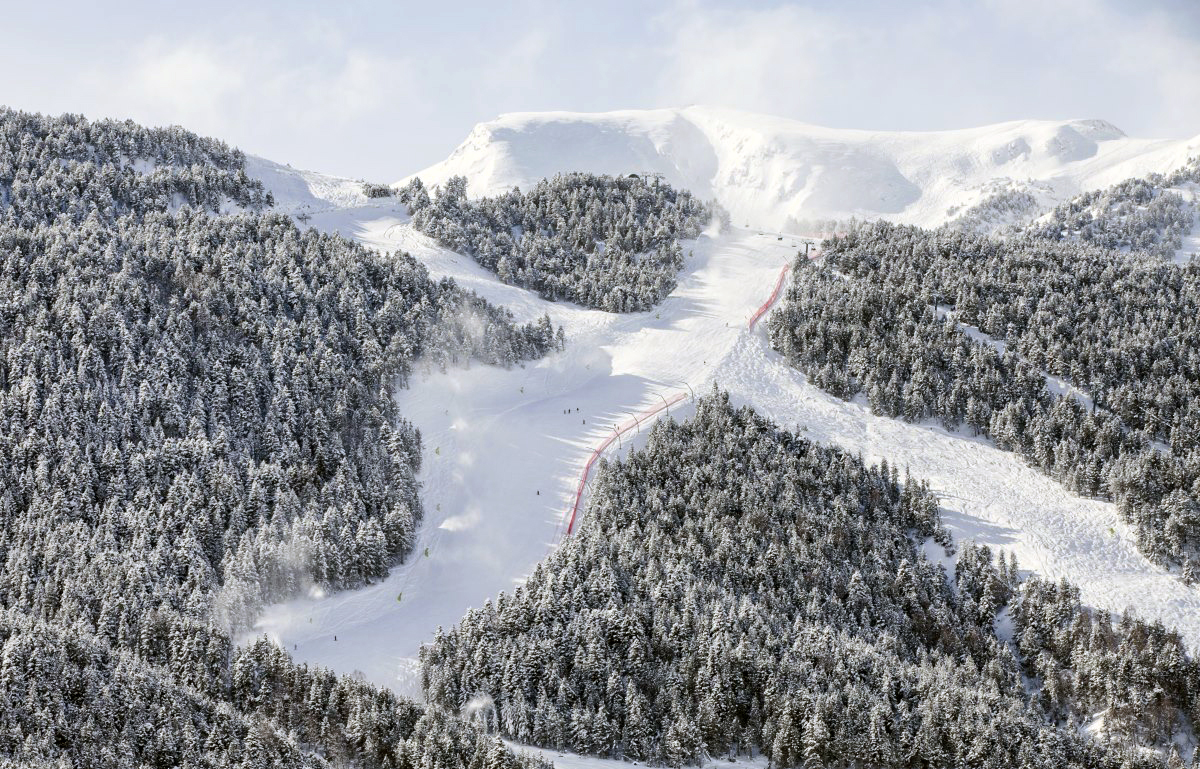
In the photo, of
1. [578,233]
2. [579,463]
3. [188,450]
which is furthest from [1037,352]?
[188,450]

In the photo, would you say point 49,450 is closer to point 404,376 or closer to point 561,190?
point 404,376

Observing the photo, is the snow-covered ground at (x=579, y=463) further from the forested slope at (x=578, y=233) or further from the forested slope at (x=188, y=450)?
the forested slope at (x=188, y=450)

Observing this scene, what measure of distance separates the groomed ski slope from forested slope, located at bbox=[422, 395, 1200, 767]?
16.0ft

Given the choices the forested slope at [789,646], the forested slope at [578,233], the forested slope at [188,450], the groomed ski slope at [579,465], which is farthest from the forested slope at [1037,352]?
the forested slope at [188,450]

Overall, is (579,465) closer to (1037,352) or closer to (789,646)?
(789,646)

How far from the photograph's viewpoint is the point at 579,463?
74.9 metres

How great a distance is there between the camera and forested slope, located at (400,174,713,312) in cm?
10488

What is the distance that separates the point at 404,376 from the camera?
8269 cm

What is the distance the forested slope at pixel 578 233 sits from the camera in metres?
105

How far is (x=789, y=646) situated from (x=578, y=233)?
6994 cm

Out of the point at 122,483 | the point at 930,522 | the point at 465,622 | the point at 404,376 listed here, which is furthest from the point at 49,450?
the point at 930,522

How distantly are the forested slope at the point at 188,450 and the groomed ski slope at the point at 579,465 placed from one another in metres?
3.04

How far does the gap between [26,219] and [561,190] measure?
62.0 meters

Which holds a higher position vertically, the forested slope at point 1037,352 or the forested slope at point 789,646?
the forested slope at point 1037,352
